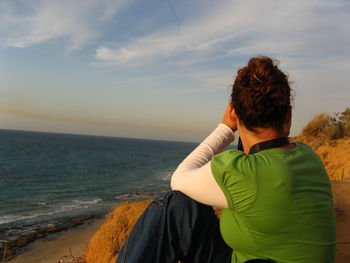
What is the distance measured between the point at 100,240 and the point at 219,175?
4.88 metres

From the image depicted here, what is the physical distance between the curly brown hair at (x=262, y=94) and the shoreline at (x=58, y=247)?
11120 millimetres

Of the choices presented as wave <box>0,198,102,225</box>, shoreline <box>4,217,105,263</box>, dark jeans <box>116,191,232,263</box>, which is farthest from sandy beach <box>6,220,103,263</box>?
dark jeans <box>116,191,232,263</box>

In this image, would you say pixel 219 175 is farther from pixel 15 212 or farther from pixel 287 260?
pixel 15 212

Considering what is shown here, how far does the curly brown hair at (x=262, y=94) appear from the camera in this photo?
1457mm

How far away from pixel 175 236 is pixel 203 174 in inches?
19.8

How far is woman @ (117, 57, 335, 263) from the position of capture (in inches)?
52.9

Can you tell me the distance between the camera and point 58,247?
13492 mm

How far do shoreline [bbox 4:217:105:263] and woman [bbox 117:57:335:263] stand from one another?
35.0 ft

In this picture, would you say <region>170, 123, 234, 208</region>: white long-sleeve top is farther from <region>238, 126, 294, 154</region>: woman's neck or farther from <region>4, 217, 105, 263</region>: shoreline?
<region>4, 217, 105, 263</region>: shoreline

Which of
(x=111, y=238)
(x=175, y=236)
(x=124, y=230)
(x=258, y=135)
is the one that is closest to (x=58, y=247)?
(x=111, y=238)

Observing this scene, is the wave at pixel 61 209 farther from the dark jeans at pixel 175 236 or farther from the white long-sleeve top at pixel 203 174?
the white long-sleeve top at pixel 203 174

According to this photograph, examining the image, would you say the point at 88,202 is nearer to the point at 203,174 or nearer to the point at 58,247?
the point at 58,247

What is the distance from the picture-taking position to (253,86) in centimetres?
147

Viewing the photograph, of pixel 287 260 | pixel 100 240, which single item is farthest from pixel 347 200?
pixel 287 260
